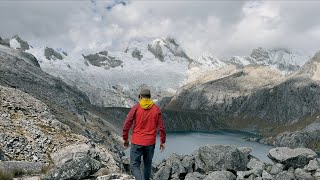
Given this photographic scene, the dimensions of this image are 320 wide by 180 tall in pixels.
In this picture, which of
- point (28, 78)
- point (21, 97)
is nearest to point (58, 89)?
point (28, 78)

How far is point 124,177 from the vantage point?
21547mm

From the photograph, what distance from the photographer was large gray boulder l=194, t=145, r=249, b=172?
128 ft

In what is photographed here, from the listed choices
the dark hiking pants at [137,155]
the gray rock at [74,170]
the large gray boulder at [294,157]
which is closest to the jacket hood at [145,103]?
the dark hiking pants at [137,155]

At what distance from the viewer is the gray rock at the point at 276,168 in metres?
34.9

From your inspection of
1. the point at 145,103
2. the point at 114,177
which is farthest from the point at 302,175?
the point at 145,103

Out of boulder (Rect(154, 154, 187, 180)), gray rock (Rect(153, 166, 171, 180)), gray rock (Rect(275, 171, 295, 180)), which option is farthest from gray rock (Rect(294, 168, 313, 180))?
gray rock (Rect(153, 166, 171, 180))

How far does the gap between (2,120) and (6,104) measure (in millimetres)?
4232

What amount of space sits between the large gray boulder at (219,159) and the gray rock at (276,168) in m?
3.12

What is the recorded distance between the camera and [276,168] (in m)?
35.4

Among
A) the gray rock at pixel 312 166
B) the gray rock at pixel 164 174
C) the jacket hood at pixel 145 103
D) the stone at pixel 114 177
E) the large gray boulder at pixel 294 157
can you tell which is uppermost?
the jacket hood at pixel 145 103

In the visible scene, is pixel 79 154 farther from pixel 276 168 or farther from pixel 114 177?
pixel 276 168

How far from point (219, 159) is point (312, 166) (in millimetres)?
9083

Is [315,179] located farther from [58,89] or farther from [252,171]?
[58,89]

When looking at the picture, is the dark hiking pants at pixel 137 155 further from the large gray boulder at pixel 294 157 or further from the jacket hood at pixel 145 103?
the large gray boulder at pixel 294 157
